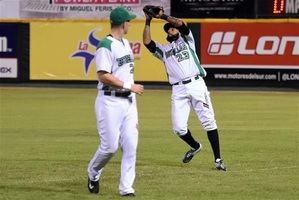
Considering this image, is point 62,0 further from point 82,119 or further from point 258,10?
point 82,119

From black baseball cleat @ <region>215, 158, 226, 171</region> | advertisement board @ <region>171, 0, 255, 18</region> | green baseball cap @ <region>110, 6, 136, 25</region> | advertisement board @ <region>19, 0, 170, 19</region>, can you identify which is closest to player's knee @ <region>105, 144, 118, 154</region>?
green baseball cap @ <region>110, 6, 136, 25</region>

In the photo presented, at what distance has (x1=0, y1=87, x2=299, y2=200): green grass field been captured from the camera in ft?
33.6

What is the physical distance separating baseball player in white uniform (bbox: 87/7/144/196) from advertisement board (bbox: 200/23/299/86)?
18540 mm

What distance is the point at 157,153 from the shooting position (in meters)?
13.9

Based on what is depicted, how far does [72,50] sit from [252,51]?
611 centimetres

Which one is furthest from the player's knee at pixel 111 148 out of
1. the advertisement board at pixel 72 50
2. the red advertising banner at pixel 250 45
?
the advertisement board at pixel 72 50

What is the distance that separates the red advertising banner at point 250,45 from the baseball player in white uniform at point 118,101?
60.8 ft

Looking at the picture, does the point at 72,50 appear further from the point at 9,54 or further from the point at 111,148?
the point at 111,148

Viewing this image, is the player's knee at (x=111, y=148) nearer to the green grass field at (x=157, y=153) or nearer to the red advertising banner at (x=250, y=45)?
the green grass field at (x=157, y=153)

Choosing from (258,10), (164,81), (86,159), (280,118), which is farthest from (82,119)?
(258,10)

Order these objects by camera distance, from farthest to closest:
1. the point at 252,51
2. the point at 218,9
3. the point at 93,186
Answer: the point at 218,9, the point at 252,51, the point at 93,186

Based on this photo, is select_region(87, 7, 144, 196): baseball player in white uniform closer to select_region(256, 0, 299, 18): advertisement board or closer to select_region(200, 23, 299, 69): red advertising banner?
select_region(200, 23, 299, 69): red advertising banner

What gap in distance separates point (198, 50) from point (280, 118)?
8.98 meters

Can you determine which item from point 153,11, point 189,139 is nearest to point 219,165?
point 189,139
